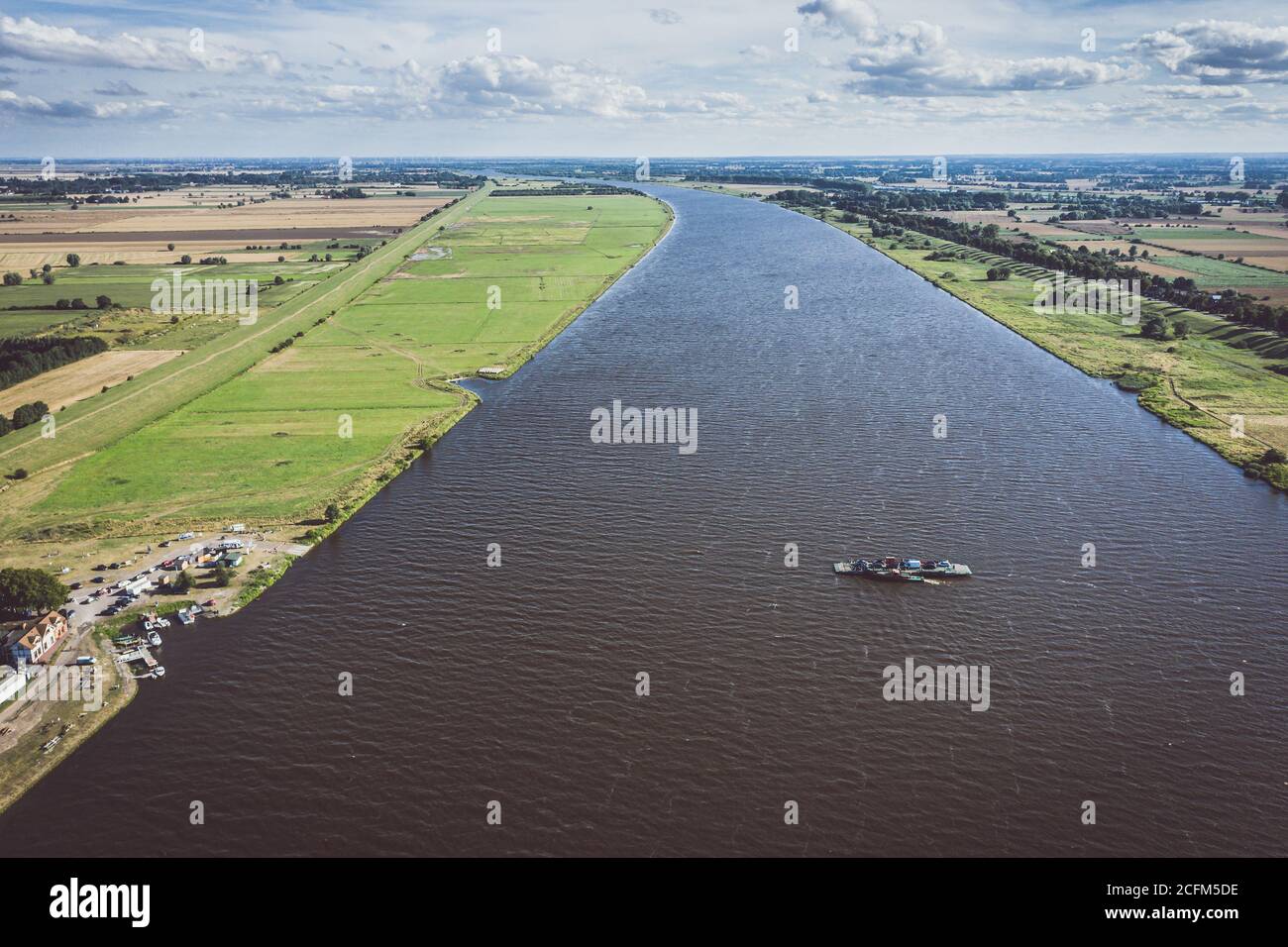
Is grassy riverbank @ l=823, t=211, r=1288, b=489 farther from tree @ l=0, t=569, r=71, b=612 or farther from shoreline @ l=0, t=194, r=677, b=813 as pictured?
tree @ l=0, t=569, r=71, b=612

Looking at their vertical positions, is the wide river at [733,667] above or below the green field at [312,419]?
below

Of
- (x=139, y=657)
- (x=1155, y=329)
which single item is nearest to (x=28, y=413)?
(x=139, y=657)

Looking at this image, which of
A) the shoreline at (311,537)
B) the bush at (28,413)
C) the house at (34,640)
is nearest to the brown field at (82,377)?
the bush at (28,413)

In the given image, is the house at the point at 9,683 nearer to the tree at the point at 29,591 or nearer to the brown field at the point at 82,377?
the tree at the point at 29,591

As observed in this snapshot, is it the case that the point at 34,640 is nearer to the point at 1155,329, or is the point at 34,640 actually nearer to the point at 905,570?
the point at 905,570

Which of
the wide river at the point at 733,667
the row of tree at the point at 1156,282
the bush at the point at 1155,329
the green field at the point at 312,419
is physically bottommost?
the wide river at the point at 733,667
